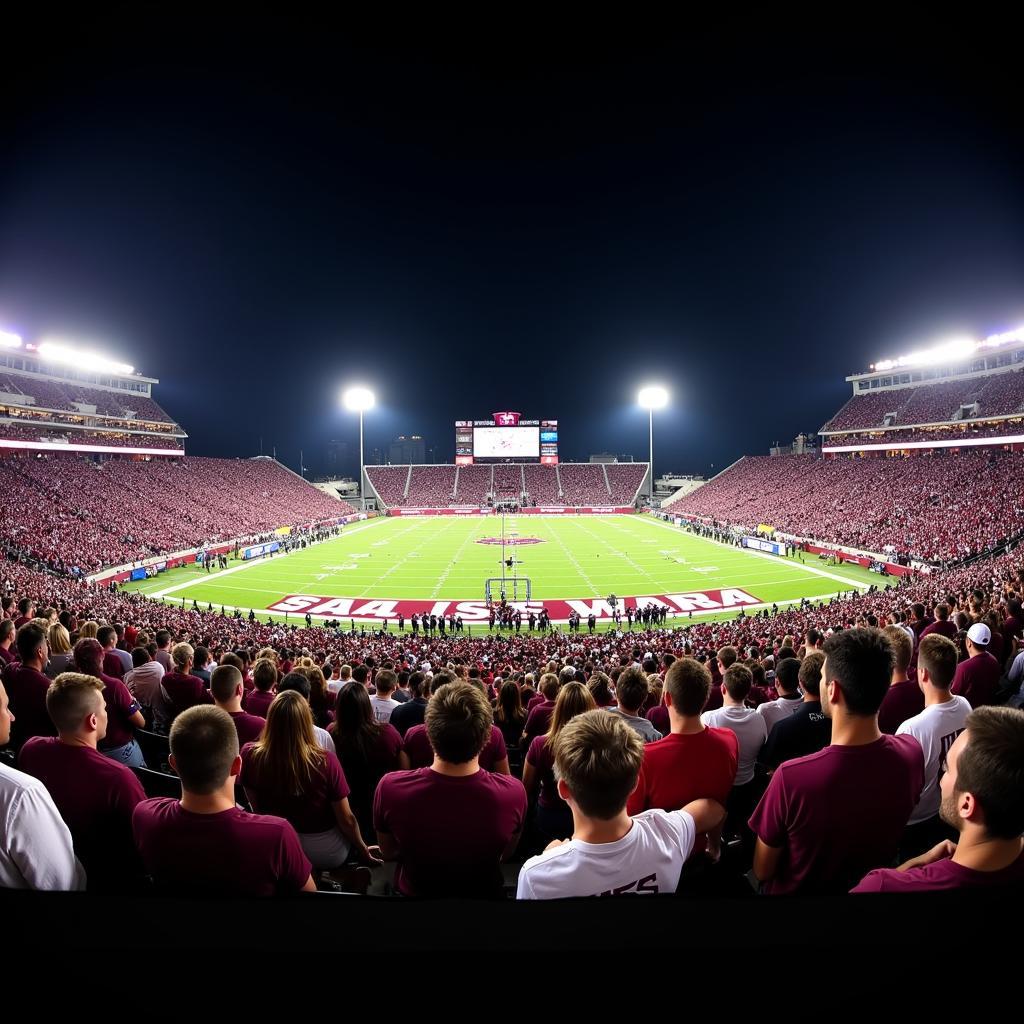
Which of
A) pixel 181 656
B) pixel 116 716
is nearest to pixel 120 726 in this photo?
pixel 116 716

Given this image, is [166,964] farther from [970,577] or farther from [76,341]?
[76,341]

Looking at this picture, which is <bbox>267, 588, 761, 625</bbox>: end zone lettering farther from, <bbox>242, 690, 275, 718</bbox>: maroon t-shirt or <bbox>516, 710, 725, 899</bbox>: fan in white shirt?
<bbox>516, 710, 725, 899</bbox>: fan in white shirt

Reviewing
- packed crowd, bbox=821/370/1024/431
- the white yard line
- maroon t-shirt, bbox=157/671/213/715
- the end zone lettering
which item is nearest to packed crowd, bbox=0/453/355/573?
the white yard line

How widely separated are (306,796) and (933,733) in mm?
4332

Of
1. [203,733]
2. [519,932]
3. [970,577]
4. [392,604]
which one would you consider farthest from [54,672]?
[970,577]

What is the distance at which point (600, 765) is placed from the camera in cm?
218

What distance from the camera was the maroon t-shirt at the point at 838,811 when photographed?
8.52ft

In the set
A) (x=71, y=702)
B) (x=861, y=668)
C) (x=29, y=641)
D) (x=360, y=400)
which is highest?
(x=360, y=400)

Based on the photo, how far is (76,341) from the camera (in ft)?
240

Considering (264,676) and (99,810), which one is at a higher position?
(99,810)

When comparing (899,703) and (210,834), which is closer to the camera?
(210,834)

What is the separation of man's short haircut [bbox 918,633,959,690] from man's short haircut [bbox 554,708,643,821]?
3.34m

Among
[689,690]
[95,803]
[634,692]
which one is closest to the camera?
[95,803]

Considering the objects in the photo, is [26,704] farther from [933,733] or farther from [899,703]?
[899,703]
